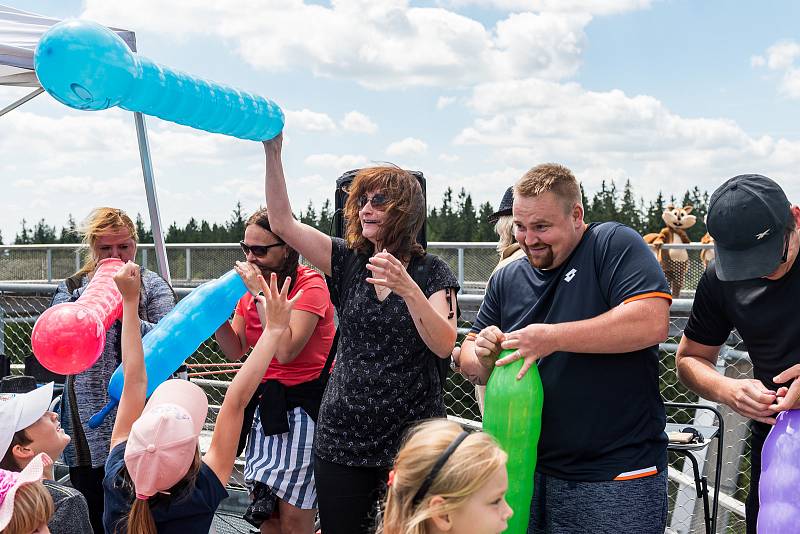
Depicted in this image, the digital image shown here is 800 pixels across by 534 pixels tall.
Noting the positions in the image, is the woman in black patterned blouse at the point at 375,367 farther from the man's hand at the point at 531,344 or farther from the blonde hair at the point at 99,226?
the blonde hair at the point at 99,226

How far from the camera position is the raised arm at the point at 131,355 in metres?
2.66

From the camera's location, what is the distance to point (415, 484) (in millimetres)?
1854

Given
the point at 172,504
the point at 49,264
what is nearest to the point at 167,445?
the point at 172,504

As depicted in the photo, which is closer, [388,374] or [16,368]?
[388,374]

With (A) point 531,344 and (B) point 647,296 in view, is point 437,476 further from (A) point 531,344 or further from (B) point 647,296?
(B) point 647,296

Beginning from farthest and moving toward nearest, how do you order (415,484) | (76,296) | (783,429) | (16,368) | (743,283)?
1. (16,368)
2. (76,296)
3. (743,283)
4. (783,429)
5. (415,484)

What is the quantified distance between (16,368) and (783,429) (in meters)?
5.65

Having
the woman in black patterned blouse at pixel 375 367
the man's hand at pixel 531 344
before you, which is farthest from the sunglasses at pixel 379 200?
the man's hand at pixel 531 344

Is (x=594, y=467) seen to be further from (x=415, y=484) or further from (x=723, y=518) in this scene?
(x=723, y=518)

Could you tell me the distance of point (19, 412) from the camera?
2.69 m

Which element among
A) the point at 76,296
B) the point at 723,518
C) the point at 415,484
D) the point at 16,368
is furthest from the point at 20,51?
the point at 723,518

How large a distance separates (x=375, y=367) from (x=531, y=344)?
2.38ft

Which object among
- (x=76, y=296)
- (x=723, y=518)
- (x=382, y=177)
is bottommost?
(x=723, y=518)

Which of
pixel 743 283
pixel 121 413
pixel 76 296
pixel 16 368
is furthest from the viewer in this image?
pixel 16 368
